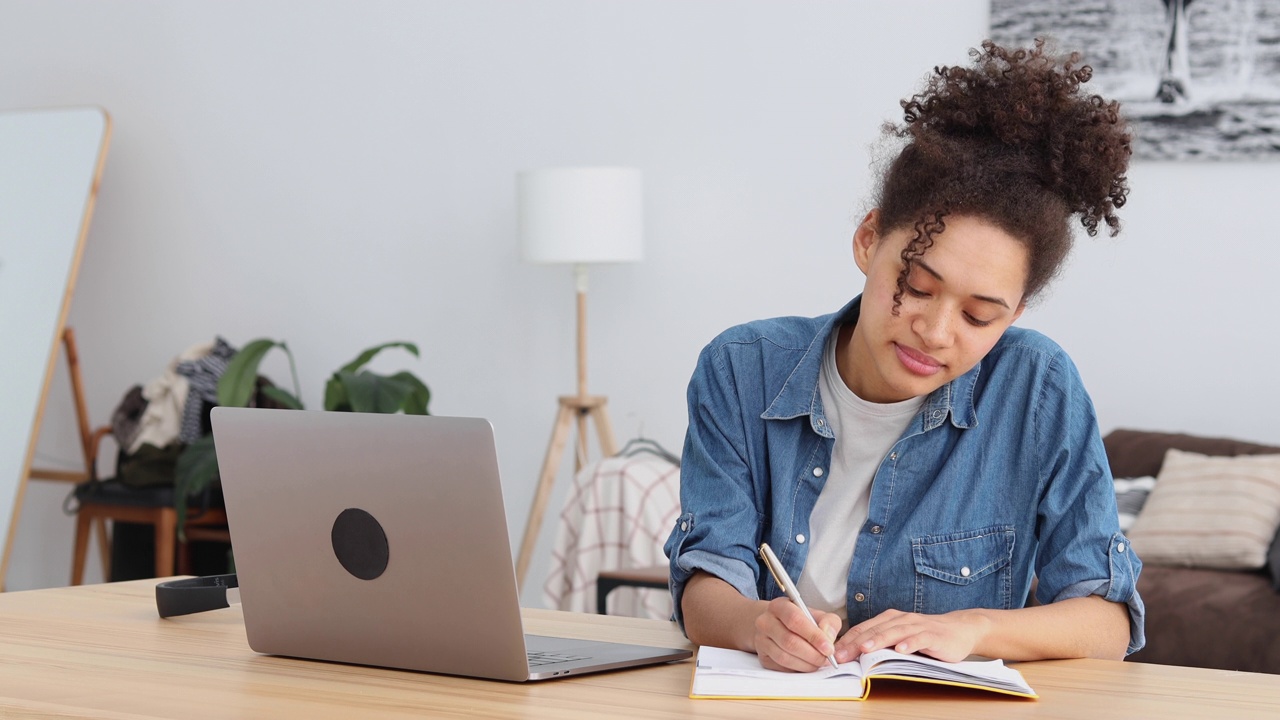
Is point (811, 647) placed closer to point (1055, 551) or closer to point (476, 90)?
point (1055, 551)

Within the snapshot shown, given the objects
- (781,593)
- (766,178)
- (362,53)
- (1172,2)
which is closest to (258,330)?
(362,53)

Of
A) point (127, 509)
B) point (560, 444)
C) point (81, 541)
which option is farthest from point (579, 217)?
point (81, 541)

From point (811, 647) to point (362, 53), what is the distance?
11.7 feet

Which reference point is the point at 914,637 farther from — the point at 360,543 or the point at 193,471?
the point at 193,471

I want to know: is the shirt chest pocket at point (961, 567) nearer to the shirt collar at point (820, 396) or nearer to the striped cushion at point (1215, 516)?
the shirt collar at point (820, 396)

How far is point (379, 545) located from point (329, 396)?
8.73 feet

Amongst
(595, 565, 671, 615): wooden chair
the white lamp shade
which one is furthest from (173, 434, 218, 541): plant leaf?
(595, 565, 671, 615): wooden chair

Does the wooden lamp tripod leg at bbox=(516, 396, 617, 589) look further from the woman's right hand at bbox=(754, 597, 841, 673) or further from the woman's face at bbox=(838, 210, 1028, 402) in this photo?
the woman's right hand at bbox=(754, 597, 841, 673)

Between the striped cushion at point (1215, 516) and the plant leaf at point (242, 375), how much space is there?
2383mm

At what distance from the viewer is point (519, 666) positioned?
1067 mm

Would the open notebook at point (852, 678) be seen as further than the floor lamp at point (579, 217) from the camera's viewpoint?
No

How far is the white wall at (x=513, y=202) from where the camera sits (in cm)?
354

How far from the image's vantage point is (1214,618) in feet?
8.75

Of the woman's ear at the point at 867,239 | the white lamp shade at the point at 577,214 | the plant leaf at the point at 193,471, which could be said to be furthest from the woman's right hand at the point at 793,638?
the plant leaf at the point at 193,471
